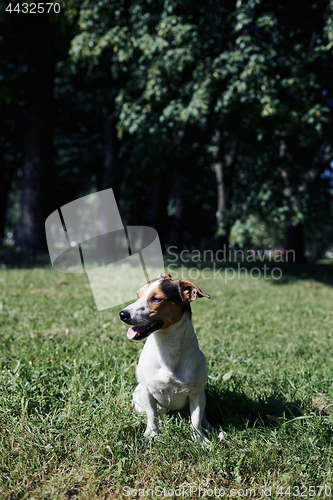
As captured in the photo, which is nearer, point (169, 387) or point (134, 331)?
point (134, 331)

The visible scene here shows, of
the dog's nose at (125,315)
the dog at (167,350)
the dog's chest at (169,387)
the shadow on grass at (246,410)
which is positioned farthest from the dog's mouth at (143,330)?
the shadow on grass at (246,410)

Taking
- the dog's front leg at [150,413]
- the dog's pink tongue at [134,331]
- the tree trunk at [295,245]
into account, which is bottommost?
the tree trunk at [295,245]

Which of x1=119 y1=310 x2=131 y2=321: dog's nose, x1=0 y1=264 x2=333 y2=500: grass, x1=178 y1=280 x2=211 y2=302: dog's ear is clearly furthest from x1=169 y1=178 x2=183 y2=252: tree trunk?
x1=119 y1=310 x2=131 y2=321: dog's nose

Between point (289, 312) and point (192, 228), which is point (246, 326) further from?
point (192, 228)

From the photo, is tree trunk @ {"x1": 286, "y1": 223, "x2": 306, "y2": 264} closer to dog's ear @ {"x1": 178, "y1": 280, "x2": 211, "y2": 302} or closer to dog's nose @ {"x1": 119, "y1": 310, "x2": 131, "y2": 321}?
dog's ear @ {"x1": 178, "y1": 280, "x2": 211, "y2": 302}

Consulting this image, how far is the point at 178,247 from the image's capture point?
1633 centimetres

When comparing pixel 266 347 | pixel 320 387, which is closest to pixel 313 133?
pixel 266 347

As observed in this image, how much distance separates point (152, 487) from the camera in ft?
6.28

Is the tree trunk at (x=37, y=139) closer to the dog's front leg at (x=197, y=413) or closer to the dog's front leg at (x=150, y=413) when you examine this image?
the dog's front leg at (x=150, y=413)

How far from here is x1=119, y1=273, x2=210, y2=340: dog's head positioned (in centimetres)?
194

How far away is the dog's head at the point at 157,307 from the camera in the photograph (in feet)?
6.35

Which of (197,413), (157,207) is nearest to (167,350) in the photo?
(197,413)

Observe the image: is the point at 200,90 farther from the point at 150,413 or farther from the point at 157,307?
the point at 150,413

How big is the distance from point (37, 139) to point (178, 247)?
8.00 meters
